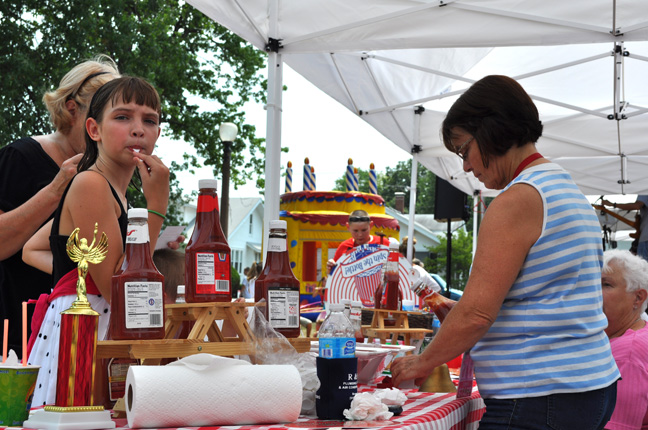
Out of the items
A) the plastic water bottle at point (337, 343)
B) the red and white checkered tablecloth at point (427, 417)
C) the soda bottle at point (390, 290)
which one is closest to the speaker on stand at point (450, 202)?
the soda bottle at point (390, 290)

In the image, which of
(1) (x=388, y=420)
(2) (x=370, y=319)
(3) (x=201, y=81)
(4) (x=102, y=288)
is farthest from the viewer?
(3) (x=201, y=81)

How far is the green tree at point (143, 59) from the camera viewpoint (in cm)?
1435

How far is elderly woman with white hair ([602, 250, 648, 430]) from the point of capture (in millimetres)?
2705

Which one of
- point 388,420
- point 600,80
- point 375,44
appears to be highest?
point 600,80

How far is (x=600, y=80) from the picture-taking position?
319 inches

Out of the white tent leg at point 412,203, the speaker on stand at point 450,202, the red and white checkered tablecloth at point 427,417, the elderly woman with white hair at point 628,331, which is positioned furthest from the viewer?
the speaker on stand at point 450,202

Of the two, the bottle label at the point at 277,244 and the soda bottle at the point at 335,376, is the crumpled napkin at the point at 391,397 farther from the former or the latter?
the bottle label at the point at 277,244

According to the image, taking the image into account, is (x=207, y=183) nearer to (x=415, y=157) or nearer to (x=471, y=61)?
(x=471, y=61)

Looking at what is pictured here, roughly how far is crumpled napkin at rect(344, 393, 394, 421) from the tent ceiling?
3.40 metres

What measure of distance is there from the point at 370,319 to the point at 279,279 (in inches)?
60.3

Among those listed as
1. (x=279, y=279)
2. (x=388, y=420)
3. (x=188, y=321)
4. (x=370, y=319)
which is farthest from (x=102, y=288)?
(x=370, y=319)

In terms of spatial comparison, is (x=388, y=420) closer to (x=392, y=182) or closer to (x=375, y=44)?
(x=375, y=44)

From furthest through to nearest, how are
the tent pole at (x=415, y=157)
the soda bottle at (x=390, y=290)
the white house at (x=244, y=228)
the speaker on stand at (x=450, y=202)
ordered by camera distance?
the white house at (x=244, y=228)
the speaker on stand at (x=450, y=202)
the tent pole at (x=415, y=157)
the soda bottle at (x=390, y=290)

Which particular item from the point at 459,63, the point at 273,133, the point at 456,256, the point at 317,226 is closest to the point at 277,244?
the point at 273,133
